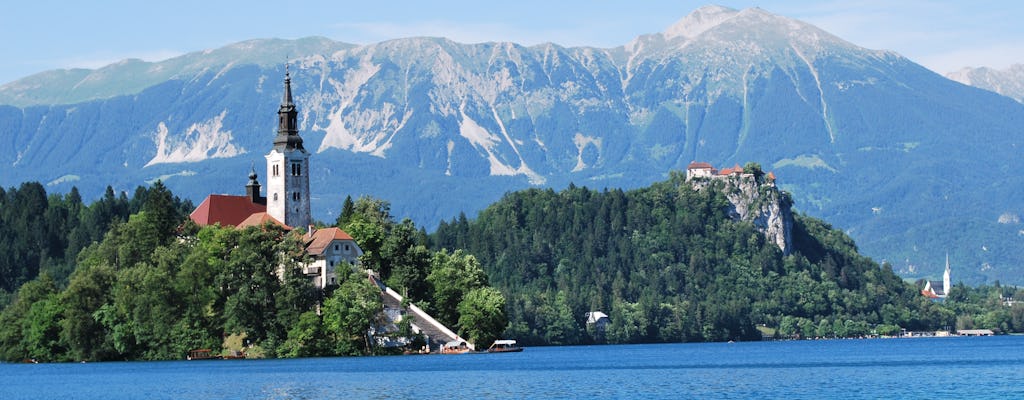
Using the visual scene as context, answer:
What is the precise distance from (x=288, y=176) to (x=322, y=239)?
19221mm

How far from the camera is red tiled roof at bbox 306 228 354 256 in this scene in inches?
5768

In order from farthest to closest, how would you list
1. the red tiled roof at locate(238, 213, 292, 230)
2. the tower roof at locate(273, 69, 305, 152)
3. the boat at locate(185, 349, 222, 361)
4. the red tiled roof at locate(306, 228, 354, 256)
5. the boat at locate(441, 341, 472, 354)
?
the tower roof at locate(273, 69, 305, 152)
the red tiled roof at locate(238, 213, 292, 230)
the boat at locate(441, 341, 472, 354)
the red tiled roof at locate(306, 228, 354, 256)
the boat at locate(185, 349, 222, 361)

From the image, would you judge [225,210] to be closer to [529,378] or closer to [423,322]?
[423,322]

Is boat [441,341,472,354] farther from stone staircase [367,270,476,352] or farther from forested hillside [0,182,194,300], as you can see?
forested hillside [0,182,194,300]

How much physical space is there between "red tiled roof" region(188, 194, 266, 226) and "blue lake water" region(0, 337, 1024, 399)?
27781 mm

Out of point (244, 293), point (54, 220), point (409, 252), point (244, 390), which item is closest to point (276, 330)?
point (244, 293)

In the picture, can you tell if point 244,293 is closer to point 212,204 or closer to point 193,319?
point 193,319

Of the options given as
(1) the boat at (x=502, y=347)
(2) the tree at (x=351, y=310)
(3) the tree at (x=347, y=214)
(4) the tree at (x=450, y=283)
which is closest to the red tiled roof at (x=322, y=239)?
(2) the tree at (x=351, y=310)

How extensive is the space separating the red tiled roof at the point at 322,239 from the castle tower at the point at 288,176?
1512 cm

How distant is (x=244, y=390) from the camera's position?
99.9 metres

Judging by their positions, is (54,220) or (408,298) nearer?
(408,298)

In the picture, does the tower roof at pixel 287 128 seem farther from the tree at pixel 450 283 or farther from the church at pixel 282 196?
the tree at pixel 450 283

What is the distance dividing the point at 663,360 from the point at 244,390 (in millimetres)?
56328

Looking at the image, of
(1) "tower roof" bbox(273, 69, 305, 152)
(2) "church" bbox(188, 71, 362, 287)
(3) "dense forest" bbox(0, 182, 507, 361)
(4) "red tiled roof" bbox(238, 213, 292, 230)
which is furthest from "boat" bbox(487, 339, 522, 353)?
(1) "tower roof" bbox(273, 69, 305, 152)
